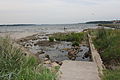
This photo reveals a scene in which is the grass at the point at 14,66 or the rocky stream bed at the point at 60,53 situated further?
the rocky stream bed at the point at 60,53

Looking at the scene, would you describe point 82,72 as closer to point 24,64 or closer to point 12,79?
point 24,64

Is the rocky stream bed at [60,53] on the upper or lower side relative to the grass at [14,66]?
lower

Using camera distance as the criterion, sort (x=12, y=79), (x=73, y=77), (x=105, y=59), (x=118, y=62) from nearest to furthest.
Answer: (x=12, y=79) < (x=73, y=77) < (x=118, y=62) < (x=105, y=59)

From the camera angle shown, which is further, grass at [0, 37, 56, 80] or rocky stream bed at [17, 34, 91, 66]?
rocky stream bed at [17, 34, 91, 66]

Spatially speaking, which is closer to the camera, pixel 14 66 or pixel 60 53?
pixel 14 66

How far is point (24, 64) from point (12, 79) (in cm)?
97

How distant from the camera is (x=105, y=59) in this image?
360 inches

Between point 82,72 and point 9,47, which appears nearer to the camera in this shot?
point 9,47

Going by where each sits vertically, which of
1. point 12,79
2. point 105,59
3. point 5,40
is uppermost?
point 5,40

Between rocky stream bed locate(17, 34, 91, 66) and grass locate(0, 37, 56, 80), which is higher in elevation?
grass locate(0, 37, 56, 80)

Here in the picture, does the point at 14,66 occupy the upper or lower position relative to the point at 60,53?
upper

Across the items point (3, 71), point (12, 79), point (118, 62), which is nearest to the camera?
point (12, 79)

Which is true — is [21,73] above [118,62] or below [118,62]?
above

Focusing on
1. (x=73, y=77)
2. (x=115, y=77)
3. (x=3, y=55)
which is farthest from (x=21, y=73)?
(x=115, y=77)
